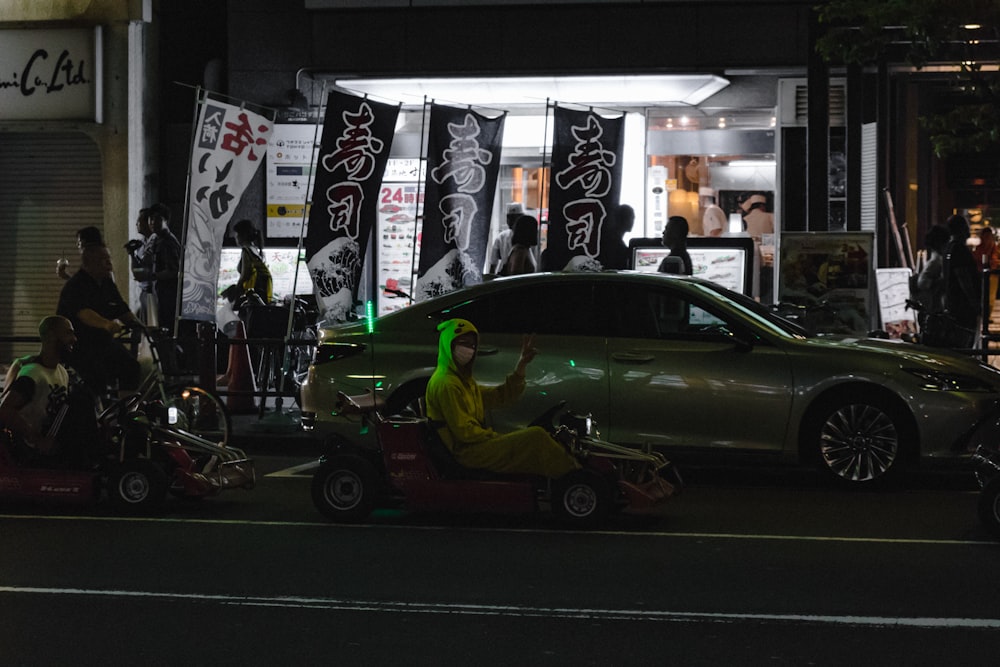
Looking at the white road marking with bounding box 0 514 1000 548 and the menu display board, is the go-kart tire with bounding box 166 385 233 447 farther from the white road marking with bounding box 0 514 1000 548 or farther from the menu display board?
the menu display board

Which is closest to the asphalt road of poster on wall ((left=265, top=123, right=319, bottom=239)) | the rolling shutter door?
poster on wall ((left=265, top=123, right=319, bottom=239))

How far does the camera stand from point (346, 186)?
14859 mm

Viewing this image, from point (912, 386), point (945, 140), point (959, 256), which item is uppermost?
point (945, 140)

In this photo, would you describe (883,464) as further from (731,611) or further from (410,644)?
(410,644)

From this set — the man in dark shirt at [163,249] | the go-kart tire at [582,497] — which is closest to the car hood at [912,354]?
the go-kart tire at [582,497]

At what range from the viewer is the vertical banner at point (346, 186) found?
14.8m

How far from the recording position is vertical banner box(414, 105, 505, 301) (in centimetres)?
1489

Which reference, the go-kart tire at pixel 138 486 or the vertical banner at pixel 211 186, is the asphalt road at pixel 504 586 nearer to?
the go-kart tire at pixel 138 486

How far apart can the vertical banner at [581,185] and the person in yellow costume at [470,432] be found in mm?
6005

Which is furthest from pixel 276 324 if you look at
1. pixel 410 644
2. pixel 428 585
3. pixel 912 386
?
pixel 410 644

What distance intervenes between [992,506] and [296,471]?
5.74m

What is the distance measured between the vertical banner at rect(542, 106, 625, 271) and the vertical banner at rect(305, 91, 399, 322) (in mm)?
1811

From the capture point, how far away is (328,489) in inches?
372

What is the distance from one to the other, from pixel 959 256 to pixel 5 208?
1345 cm
